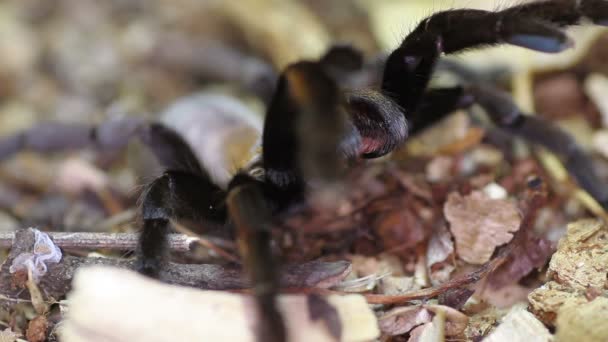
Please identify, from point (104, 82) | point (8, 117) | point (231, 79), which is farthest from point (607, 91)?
point (8, 117)

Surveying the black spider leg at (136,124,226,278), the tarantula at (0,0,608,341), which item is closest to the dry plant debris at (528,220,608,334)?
the tarantula at (0,0,608,341)

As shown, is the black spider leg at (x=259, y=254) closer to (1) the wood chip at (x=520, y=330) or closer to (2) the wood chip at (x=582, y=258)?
(1) the wood chip at (x=520, y=330)

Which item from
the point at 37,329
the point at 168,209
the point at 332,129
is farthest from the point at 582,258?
the point at 37,329

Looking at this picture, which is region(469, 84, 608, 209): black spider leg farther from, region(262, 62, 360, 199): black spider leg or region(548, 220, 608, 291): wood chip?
region(262, 62, 360, 199): black spider leg

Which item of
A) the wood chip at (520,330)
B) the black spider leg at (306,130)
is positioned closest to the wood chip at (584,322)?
the wood chip at (520,330)

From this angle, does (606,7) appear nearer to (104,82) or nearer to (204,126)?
(204,126)

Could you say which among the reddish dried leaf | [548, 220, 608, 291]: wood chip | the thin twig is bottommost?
[548, 220, 608, 291]: wood chip
